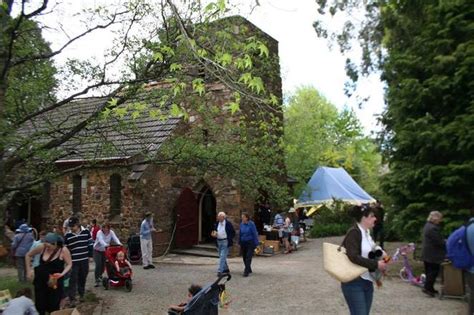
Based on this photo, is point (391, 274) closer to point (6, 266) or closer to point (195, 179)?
point (195, 179)

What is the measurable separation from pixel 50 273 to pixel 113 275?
407cm

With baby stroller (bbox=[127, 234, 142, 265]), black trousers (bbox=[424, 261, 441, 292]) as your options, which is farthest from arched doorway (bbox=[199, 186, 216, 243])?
black trousers (bbox=[424, 261, 441, 292])

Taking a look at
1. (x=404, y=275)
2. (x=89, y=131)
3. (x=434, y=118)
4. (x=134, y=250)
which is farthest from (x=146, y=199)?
(x=434, y=118)

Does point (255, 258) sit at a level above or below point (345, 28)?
below

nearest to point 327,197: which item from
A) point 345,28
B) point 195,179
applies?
point 195,179

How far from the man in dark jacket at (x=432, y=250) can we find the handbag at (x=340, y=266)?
5.18 meters

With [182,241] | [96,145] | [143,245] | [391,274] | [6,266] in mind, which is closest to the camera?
[96,145]

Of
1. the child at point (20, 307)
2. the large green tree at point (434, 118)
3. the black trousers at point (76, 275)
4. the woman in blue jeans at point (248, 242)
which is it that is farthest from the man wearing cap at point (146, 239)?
the child at point (20, 307)

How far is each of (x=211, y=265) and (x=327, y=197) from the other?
13256mm

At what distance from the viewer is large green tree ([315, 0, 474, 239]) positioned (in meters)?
11.2

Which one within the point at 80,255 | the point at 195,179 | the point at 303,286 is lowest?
the point at 303,286

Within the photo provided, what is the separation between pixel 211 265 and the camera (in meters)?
15.7

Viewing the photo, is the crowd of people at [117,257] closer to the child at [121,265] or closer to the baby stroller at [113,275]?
the child at [121,265]

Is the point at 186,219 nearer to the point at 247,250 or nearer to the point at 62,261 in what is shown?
the point at 247,250
